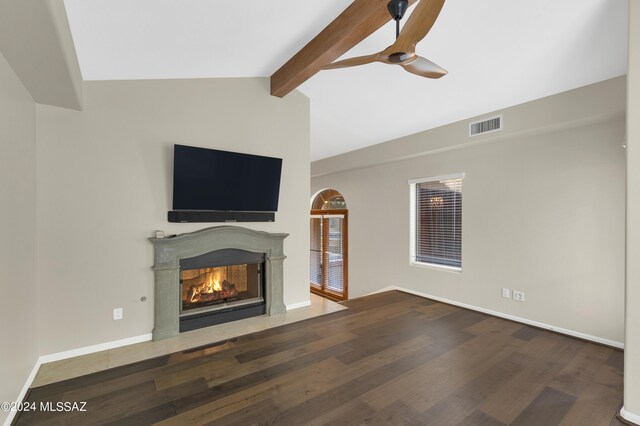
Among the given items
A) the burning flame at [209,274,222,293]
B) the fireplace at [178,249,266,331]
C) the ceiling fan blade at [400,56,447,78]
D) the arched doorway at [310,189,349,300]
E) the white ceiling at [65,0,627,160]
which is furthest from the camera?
the arched doorway at [310,189,349,300]

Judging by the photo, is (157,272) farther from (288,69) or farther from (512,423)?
(512,423)

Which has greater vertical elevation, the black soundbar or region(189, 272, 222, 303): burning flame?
the black soundbar

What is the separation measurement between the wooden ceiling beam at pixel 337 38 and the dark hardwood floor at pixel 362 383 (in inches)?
111

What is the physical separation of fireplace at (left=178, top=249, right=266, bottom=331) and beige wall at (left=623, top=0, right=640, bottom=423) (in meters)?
3.36

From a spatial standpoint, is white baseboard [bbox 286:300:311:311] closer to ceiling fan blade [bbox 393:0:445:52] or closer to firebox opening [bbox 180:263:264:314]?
firebox opening [bbox 180:263:264:314]

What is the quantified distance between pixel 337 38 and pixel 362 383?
2920mm

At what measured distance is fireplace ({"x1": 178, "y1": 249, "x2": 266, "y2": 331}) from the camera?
3.38 meters

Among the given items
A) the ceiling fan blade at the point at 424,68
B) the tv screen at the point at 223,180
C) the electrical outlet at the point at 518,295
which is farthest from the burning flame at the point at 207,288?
the electrical outlet at the point at 518,295

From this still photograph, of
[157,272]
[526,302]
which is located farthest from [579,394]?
[157,272]

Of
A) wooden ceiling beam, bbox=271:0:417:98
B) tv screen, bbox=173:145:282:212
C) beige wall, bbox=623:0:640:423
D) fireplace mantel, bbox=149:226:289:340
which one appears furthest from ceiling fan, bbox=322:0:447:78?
fireplace mantel, bbox=149:226:289:340

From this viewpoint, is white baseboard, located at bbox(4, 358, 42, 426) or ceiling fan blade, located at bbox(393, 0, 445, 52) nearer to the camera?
ceiling fan blade, located at bbox(393, 0, 445, 52)

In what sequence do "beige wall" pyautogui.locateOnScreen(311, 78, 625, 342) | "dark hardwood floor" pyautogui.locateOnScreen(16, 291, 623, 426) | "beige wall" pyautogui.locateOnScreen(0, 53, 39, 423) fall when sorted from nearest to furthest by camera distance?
"beige wall" pyautogui.locateOnScreen(0, 53, 39, 423)
"dark hardwood floor" pyautogui.locateOnScreen(16, 291, 623, 426)
"beige wall" pyautogui.locateOnScreen(311, 78, 625, 342)

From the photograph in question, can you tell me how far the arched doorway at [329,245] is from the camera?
674 cm

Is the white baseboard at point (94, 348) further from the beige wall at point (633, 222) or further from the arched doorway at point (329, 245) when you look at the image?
the arched doorway at point (329, 245)
